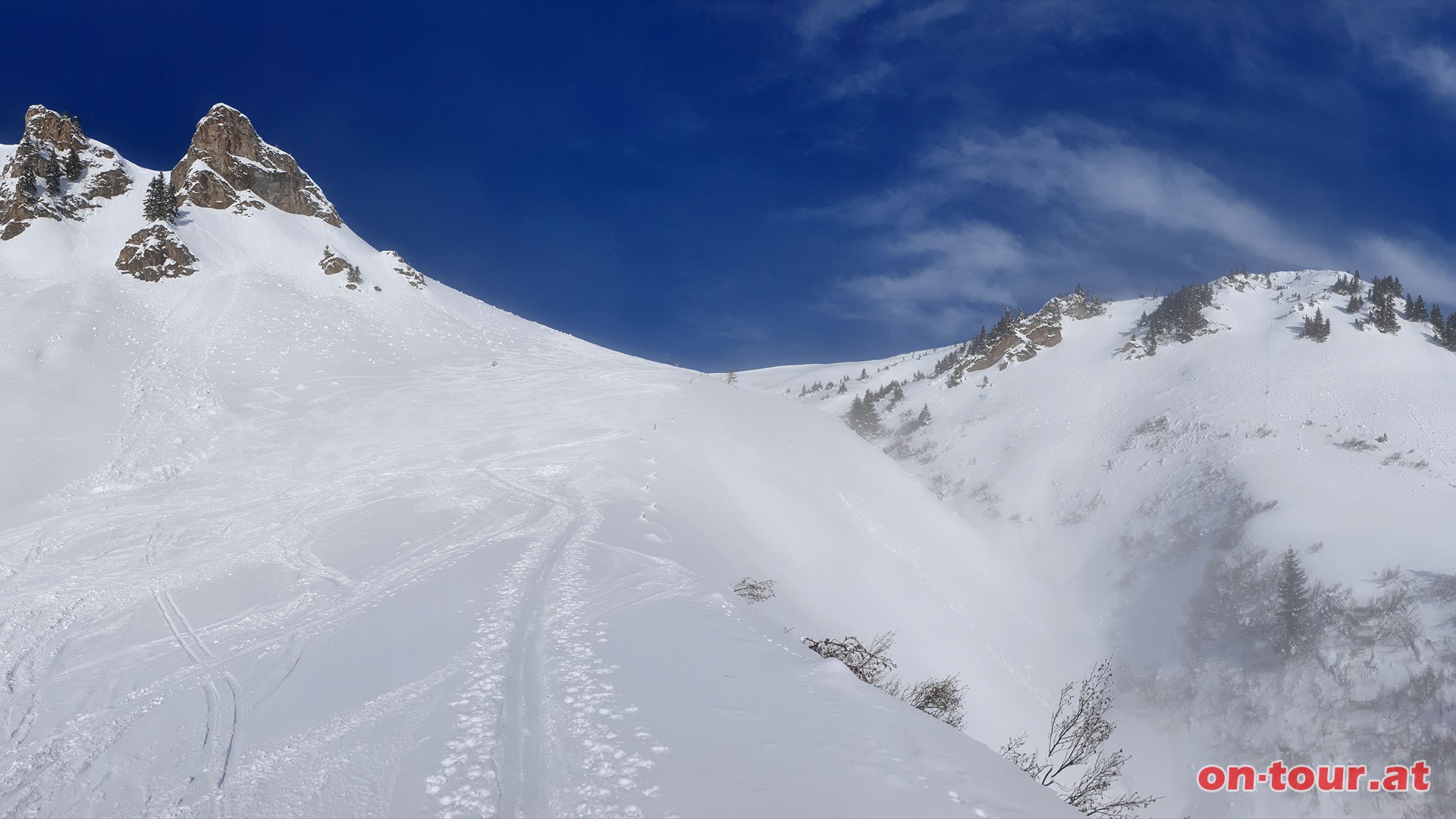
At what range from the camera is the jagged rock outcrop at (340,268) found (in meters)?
44.0

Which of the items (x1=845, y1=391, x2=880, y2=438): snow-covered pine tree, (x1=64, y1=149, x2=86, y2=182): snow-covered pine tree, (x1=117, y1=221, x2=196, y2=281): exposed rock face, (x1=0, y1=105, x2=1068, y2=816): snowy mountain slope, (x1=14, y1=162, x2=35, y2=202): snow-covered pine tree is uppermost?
(x1=845, y1=391, x2=880, y2=438): snow-covered pine tree

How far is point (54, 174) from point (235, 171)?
37.6 feet

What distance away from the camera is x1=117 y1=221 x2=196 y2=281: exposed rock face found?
3450cm

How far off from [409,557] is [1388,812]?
1106 inches

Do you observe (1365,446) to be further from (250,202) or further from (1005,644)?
(250,202)

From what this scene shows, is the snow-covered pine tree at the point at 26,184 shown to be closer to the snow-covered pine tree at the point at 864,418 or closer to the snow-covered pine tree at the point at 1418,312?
the snow-covered pine tree at the point at 864,418

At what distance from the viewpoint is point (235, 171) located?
49500mm

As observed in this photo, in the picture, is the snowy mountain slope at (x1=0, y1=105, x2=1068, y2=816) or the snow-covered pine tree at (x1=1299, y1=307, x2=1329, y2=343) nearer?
the snowy mountain slope at (x1=0, y1=105, x2=1068, y2=816)

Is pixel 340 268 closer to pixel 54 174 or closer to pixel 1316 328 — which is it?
pixel 54 174

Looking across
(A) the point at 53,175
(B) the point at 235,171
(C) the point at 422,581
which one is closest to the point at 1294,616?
(C) the point at 422,581

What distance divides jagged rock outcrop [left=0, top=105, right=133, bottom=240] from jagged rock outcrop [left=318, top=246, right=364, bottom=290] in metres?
12.8

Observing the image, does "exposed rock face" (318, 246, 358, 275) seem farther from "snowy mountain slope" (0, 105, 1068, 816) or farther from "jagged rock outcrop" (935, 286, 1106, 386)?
"jagged rock outcrop" (935, 286, 1106, 386)

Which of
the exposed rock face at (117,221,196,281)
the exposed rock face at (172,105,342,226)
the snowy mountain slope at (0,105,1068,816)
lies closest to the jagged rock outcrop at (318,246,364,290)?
the snowy mountain slope at (0,105,1068,816)

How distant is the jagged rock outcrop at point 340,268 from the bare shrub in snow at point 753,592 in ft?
135
